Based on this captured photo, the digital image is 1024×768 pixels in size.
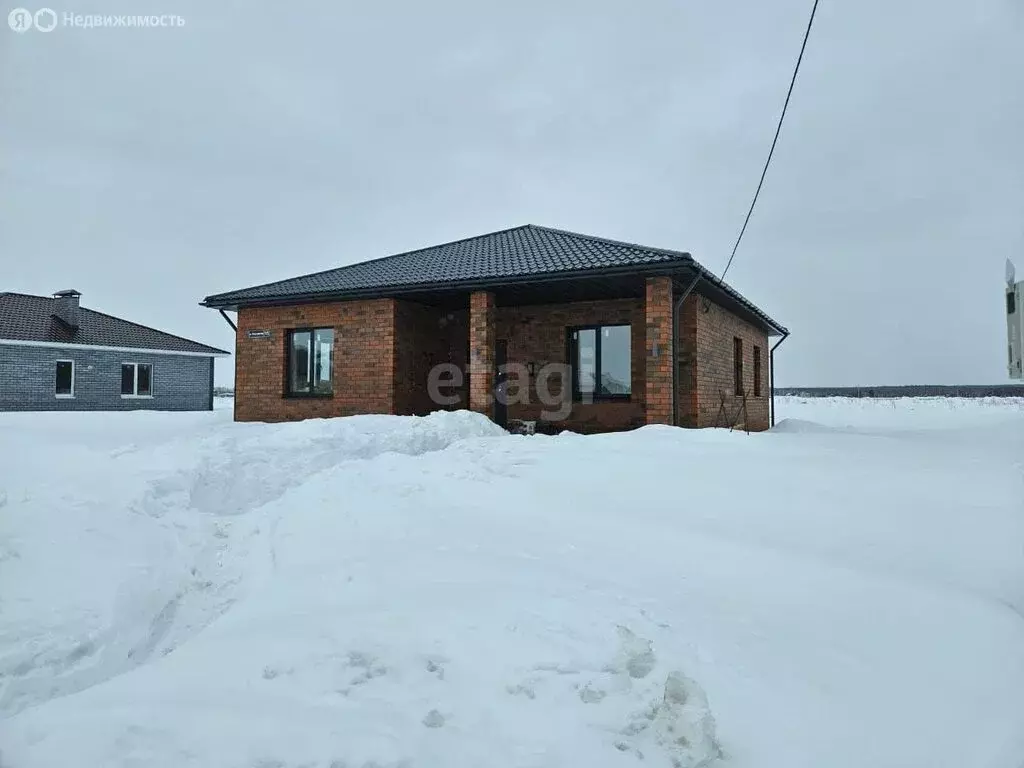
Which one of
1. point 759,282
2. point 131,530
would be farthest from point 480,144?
point 131,530

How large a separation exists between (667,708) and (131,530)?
4179 mm

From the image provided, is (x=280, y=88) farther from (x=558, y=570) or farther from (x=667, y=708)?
(x=667, y=708)

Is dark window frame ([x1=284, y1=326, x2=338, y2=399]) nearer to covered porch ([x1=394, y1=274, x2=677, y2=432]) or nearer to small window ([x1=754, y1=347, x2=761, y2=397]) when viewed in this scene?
covered porch ([x1=394, y1=274, x2=677, y2=432])

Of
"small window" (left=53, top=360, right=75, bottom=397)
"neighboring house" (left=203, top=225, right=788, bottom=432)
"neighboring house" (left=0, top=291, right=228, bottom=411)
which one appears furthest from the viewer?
"small window" (left=53, top=360, right=75, bottom=397)

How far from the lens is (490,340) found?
10062mm

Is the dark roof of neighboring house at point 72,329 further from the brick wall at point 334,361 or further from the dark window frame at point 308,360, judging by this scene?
the dark window frame at point 308,360

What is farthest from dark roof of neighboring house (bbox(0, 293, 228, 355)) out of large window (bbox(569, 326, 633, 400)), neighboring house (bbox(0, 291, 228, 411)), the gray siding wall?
large window (bbox(569, 326, 633, 400))

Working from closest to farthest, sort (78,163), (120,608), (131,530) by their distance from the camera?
(120,608) → (131,530) → (78,163)

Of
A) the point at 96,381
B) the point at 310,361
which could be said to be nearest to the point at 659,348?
the point at 310,361

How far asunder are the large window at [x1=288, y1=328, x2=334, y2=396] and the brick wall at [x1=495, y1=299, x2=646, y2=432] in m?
3.49

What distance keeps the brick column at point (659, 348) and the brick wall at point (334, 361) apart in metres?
4.69

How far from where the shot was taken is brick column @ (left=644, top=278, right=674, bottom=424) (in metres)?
8.47

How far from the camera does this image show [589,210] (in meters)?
31.0

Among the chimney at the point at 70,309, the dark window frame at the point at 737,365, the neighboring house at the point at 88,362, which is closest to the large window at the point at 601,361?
the dark window frame at the point at 737,365
